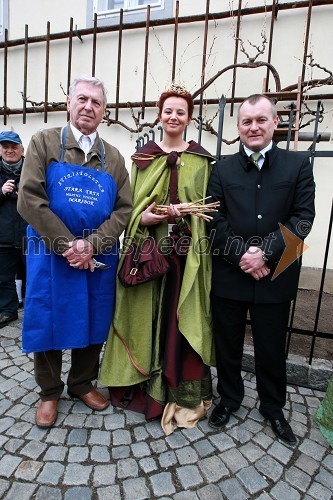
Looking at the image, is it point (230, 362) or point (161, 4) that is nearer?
point (230, 362)

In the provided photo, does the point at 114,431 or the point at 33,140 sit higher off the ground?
the point at 33,140

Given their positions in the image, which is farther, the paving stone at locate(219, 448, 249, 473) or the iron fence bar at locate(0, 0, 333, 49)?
the iron fence bar at locate(0, 0, 333, 49)

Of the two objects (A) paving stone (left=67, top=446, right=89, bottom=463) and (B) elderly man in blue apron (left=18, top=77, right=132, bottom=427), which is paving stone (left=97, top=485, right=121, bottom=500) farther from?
(B) elderly man in blue apron (left=18, top=77, right=132, bottom=427)

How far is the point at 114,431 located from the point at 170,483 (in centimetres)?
51

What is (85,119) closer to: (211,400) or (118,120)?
(211,400)

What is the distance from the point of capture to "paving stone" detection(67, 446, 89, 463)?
199 centimetres

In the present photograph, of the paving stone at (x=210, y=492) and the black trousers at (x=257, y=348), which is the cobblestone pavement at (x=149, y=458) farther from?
the black trousers at (x=257, y=348)

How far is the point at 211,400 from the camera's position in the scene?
2.49 m

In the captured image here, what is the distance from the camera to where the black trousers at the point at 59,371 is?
2.26 m

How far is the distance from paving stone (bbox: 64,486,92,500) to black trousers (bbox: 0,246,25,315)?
2378 mm

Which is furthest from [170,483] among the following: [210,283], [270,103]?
[270,103]

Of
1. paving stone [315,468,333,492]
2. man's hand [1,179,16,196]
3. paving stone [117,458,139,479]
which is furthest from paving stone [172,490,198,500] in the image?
man's hand [1,179,16,196]

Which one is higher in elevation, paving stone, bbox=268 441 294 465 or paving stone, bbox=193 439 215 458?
paving stone, bbox=268 441 294 465

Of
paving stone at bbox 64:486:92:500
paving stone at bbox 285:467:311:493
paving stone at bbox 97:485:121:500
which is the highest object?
paving stone at bbox 285:467:311:493
